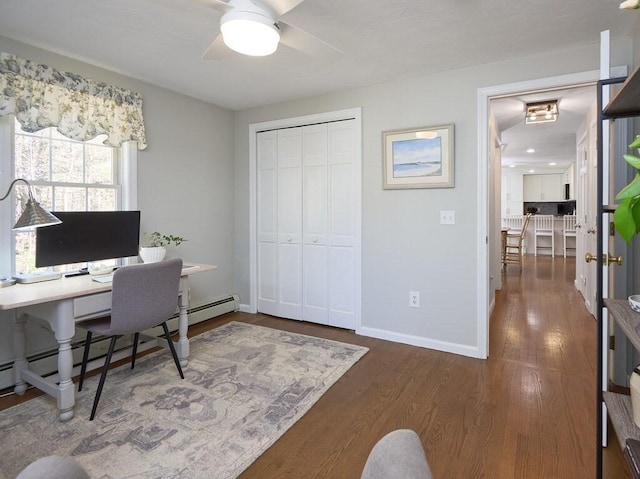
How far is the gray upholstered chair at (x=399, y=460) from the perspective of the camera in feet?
2.12

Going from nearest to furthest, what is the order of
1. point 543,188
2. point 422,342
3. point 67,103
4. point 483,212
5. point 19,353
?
point 19,353, point 67,103, point 483,212, point 422,342, point 543,188

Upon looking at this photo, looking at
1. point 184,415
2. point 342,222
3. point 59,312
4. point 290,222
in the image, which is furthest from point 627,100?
point 290,222

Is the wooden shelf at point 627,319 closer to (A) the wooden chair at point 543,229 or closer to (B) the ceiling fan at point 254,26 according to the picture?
(B) the ceiling fan at point 254,26

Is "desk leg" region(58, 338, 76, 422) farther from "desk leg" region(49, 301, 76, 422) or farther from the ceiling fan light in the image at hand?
the ceiling fan light

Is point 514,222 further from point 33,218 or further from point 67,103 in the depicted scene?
point 33,218

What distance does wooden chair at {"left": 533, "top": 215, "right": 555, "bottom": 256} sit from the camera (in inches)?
362

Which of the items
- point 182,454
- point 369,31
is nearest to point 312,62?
point 369,31

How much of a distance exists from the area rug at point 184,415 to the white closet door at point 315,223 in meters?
0.77

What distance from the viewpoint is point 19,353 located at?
2359mm

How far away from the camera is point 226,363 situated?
9.16 feet

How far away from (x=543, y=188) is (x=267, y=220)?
10.4m

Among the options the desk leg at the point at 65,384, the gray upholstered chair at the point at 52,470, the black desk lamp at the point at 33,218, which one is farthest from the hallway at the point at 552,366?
the black desk lamp at the point at 33,218

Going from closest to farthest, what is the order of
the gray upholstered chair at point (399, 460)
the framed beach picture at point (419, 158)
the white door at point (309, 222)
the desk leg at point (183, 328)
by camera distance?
1. the gray upholstered chair at point (399, 460)
2. the desk leg at point (183, 328)
3. the framed beach picture at point (419, 158)
4. the white door at point (309, 222)

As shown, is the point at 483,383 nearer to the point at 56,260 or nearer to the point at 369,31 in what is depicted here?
the point at 369,31
